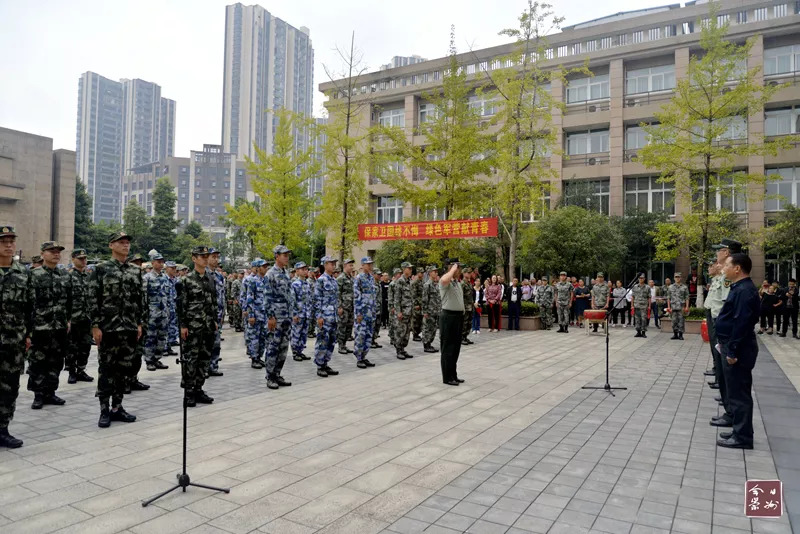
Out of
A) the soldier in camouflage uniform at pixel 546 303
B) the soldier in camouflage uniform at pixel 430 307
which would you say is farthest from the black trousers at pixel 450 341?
the soldier in camouflage uniform at pixel 546 303

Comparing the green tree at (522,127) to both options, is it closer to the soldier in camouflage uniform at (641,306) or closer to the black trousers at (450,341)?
the soldier in camouflage uniform at (641,306)

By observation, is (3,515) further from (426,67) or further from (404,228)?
(426,67)

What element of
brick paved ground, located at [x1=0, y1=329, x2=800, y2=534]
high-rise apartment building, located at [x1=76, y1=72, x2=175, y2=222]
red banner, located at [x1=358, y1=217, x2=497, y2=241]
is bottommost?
brick paved ground, located at [x1=0, y1=329, x2=800, y2=534]

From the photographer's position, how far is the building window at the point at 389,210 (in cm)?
4162

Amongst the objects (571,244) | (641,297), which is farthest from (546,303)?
(571,244)

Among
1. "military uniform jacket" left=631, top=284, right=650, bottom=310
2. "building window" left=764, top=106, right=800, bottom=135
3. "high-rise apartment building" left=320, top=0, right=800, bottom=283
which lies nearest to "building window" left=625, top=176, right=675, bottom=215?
"high-rise apartment building" left=320, top=0, right=800, bottom=283

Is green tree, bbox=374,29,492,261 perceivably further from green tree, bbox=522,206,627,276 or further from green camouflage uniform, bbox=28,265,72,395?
green camouflage uniform, bbox=28,265,72,395

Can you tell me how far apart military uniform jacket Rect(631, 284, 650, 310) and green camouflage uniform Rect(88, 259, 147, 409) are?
15.4 m

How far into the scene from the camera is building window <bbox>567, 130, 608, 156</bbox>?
34.2 metres

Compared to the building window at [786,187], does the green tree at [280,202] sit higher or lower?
lower

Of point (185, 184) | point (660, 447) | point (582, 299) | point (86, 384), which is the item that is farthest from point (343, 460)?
point (185, 184)

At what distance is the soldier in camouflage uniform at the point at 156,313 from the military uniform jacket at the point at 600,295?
14.1m

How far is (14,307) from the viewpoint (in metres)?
5.45

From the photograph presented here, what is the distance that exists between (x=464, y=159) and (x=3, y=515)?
54.4ft
